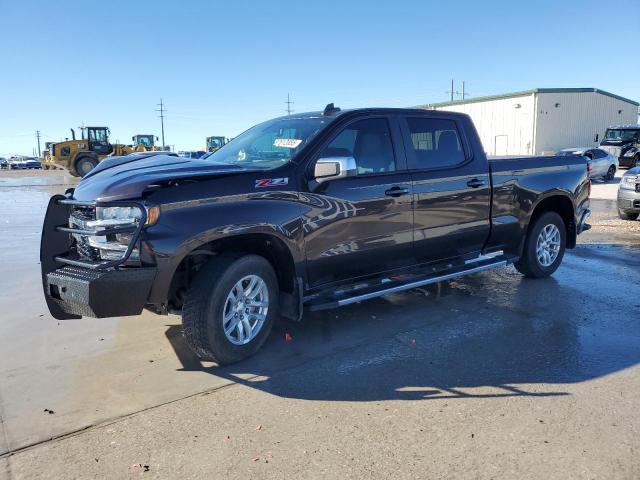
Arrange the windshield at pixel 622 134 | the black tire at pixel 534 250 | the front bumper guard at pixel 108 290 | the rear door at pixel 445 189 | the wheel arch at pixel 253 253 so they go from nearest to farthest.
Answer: the front bumper guard at pixel 108 290, the wheel arch at pixel 253 253, the rear door at pixel 445 189, the black tire at pixel 534 250, the windshield at pixel 622 134

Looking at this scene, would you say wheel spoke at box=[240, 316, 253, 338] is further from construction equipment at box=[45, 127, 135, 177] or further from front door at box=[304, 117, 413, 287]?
construction equipment at box=[45, 127, 135, 177]

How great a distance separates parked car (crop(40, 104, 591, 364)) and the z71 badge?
15 millimetres

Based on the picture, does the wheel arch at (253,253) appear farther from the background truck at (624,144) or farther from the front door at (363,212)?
the background truck at (624,144)

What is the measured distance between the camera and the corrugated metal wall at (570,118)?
3609 cm

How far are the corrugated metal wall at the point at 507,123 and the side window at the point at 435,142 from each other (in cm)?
3216

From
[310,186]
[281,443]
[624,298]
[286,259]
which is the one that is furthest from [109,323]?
[624,298]

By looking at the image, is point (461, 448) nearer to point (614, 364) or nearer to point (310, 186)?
point (614, 364)

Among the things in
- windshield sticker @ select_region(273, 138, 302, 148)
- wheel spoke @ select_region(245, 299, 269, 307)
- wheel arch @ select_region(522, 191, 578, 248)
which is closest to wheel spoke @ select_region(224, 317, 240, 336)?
wheel spoke @ select_region(245, 299, 269, 307)

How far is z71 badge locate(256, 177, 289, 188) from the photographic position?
409 cm

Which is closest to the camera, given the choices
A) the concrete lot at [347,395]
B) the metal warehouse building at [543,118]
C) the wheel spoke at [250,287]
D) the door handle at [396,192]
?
the concrete lot at [347,395]

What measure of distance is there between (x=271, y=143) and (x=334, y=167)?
914 mm

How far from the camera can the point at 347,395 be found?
3.63m

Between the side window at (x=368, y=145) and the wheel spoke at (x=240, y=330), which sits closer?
the wheel spoke at (x=240, y=330)

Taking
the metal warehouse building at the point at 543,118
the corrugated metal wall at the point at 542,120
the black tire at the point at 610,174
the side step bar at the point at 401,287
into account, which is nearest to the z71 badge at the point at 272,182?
the side step bar at the point at 401,287
